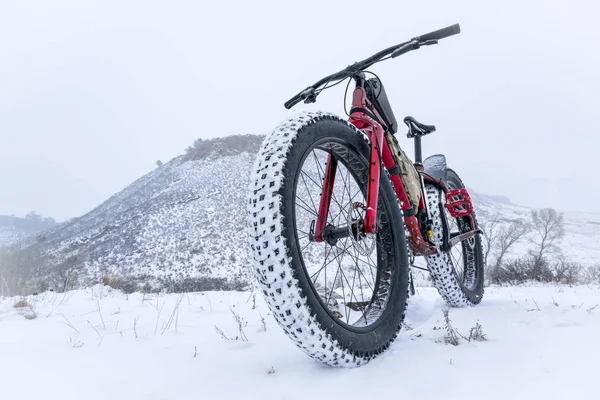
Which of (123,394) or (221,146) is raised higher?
(221,146)

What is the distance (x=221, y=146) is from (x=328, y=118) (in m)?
53.1

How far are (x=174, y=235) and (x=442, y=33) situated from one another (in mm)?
33103

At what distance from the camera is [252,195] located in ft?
5.36

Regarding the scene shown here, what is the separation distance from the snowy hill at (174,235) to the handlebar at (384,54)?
61.3ft

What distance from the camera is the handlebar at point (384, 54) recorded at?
2402 mm

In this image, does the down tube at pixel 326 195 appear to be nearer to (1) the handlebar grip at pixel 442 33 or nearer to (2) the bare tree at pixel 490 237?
(1) the handlebar grip at pixel 442 33

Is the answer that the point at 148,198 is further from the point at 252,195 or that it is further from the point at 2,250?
the point at 252,195

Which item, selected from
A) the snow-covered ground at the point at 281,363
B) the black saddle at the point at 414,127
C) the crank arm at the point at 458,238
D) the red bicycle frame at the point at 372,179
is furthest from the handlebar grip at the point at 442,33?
the snow-covered ground at the point at 281,363

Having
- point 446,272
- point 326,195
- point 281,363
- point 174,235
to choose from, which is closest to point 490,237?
point 174,235

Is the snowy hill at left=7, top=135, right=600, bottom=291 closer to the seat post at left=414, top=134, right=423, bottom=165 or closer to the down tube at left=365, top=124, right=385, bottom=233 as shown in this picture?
the seat post at left=414, top=134, right=423, bottom=165

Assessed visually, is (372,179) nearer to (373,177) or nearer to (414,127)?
(373,177)

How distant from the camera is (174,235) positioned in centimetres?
3247

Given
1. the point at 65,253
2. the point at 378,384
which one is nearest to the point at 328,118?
the point at 378,384

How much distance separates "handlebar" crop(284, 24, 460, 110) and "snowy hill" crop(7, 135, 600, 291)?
18.7 m
